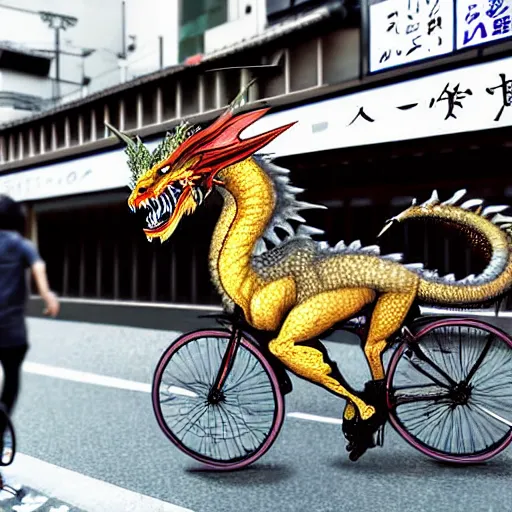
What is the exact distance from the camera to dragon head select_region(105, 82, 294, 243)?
4062 millimetres

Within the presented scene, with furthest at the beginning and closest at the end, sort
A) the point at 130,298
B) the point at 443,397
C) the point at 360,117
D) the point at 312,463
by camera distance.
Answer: the point at 130,298
the point at 360,117
the point at 312,463
the point at 443,397

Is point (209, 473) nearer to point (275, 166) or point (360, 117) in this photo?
point (275, 166)

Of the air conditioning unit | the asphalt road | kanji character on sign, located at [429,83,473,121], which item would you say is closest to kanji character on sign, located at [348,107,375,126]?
kanji character on sign, located at [429,83,473,121]

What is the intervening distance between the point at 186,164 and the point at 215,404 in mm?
1478

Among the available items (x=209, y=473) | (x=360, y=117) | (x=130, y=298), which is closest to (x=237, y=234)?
(x=209, y=473)

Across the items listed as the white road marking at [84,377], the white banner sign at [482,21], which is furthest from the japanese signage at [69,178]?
the white banner sign at [482,21]

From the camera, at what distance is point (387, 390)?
4.02 m

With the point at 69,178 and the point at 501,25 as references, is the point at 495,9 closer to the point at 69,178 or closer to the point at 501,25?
the point at 501,25

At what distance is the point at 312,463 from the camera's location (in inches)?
171

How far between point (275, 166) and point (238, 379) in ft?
4.36

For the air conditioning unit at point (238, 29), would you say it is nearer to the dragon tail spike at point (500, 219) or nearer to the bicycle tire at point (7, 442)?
the dragon tail spike at point (500, 219)

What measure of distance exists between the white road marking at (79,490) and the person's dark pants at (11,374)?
17.9 inches

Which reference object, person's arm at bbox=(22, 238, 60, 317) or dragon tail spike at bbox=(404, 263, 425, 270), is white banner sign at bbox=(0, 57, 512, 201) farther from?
person's arm at bbox=(22, 238, 60, 317)

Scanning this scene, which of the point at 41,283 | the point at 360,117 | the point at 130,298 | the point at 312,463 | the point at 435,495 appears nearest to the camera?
the point at 41,283
